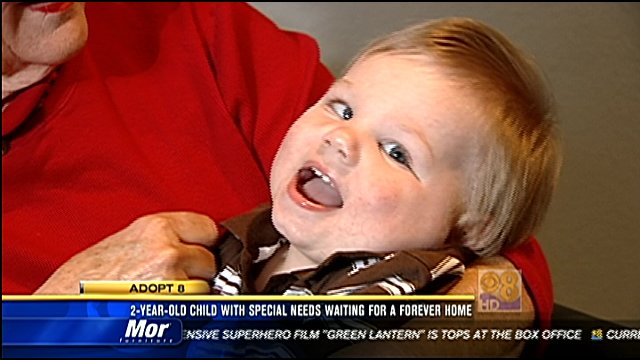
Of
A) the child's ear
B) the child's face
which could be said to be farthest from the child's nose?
the child's ear

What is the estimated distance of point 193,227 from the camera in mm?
936

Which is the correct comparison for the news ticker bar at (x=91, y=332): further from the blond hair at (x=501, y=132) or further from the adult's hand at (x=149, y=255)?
the blond hair at (x=501, y=132)

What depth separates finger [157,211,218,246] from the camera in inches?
36.3

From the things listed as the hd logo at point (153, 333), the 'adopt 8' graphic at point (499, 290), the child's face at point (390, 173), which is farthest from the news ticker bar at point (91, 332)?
the 'adopt 8' graphic at point (499, 290)

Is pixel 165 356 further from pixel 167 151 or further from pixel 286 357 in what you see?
pixel 167 151

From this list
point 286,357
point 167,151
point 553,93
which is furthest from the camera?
point 167,151

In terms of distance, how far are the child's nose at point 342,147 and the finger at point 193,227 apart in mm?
165

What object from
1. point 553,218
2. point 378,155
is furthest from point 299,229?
point 553,218

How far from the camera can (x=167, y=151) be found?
3.30ft

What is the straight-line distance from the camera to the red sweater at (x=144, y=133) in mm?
969

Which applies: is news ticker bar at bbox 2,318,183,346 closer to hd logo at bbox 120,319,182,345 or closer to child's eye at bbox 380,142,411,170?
hd logo at bbox 120,319,182,345

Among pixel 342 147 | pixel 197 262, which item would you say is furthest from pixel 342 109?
pixel 197 262

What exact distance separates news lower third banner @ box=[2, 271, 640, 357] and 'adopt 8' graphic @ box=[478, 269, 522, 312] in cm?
2

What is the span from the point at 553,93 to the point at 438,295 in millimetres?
215
